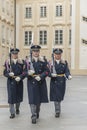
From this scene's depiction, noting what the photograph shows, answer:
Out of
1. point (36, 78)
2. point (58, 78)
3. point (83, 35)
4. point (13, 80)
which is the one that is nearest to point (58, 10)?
point (83, 35)

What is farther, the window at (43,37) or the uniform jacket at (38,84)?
the window at (43,37)

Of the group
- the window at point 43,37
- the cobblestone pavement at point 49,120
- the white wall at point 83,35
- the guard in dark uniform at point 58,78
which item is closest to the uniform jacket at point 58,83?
the guard in dark uniform at point 58,78

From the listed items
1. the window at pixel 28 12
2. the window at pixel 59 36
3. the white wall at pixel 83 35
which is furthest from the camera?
the window at pixel 28 12

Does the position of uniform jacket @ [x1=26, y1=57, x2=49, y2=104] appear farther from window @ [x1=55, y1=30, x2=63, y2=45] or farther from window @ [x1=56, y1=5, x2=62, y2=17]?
window @ [x1=56, y1=5, x2=62, y2=17]

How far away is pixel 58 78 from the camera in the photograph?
11750 millimetres

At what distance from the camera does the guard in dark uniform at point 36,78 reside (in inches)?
424

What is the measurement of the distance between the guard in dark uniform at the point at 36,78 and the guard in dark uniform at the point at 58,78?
71cm

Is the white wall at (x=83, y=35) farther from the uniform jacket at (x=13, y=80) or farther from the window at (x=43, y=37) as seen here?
the uniform jacket at (x=13, y=80)

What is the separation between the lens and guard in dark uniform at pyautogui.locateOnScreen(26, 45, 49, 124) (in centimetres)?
1077

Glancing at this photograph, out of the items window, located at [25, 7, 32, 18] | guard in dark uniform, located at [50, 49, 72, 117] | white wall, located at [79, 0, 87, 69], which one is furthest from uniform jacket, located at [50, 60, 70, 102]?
window, located at [25, 7, 32, 18]

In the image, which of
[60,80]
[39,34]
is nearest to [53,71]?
[60,80]

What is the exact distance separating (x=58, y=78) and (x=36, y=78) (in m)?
1.15

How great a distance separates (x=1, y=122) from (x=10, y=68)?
1488mm

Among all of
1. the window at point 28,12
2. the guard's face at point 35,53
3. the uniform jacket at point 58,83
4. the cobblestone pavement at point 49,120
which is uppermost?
the window at point 28,12
